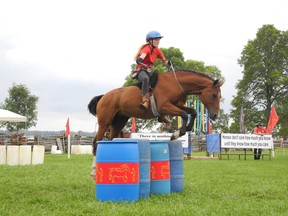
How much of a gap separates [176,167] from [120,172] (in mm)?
1851

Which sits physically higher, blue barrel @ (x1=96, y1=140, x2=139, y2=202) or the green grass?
blue barrel @ (x1=96, y1=140, x2=139, y2=202)

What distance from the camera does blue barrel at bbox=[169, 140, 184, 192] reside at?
832cm

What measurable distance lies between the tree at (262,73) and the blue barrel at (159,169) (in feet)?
135

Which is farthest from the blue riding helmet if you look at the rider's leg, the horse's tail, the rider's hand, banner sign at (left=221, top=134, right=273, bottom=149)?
banner sign at (left=221, top=134, right=273, bottom=149)

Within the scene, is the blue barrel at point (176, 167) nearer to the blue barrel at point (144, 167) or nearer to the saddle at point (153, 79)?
the blue barrel at point (144, 167)

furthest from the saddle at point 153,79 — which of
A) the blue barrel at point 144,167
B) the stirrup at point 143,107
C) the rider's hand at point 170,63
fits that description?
the blue barrel at point 144,167

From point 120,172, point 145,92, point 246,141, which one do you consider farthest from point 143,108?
point 246,141

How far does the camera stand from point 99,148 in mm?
7078

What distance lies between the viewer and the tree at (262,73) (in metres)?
47.9

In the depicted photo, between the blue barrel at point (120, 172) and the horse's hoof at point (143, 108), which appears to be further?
the horse's hoof at point (143, 108)

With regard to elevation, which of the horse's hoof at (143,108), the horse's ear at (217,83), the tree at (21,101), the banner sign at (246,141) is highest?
the tree at (21,101)

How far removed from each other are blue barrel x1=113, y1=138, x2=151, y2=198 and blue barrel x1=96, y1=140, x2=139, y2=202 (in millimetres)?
246

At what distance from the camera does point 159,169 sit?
25.7 feet

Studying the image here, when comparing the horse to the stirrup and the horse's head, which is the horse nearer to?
the horse's head
